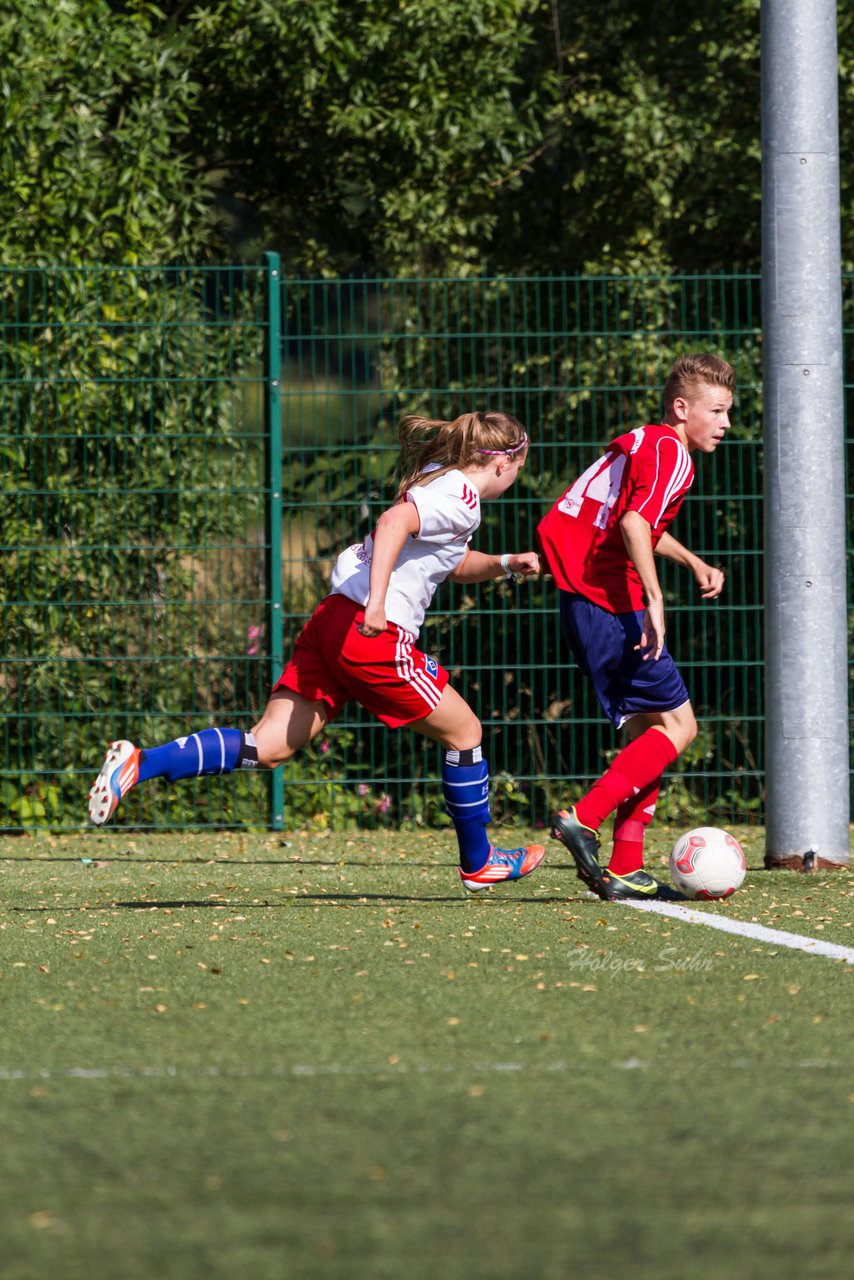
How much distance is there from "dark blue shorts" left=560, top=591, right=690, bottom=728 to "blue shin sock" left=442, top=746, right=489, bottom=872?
50 cm

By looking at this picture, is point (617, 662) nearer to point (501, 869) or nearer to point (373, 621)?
point (501, 869)

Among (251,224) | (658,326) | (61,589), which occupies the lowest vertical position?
(61,589)

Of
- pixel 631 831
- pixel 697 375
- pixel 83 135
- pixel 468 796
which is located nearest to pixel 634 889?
pixel 631 831

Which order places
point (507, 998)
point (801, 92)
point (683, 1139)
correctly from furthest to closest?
point (801, 92) < point (507, 998) < point (683, 1139)

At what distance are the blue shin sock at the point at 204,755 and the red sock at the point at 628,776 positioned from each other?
1.08 metres

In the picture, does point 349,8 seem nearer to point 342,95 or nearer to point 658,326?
point 342,95

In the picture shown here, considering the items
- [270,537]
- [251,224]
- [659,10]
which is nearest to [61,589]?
[270,537]

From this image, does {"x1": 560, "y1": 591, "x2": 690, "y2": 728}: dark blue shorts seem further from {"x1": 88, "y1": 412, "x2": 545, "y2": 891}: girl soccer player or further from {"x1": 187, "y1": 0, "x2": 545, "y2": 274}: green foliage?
{"x1": 187, "y1": 0, "x2": 545, "y2": 274}: green foliage

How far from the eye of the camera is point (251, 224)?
1325 centimetres

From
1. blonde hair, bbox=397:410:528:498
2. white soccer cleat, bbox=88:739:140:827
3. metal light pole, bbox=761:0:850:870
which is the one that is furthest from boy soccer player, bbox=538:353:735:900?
white soccer cleat, bbox=88:739:140:827

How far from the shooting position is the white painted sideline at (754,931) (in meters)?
4.78

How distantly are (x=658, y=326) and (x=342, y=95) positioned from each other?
3661 millimetres

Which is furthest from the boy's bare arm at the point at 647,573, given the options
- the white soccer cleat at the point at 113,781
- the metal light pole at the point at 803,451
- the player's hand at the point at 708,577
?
the white soccer cleat at the point at 113,781

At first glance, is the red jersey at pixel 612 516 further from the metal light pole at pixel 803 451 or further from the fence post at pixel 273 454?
the fence post at pixel 273 454
